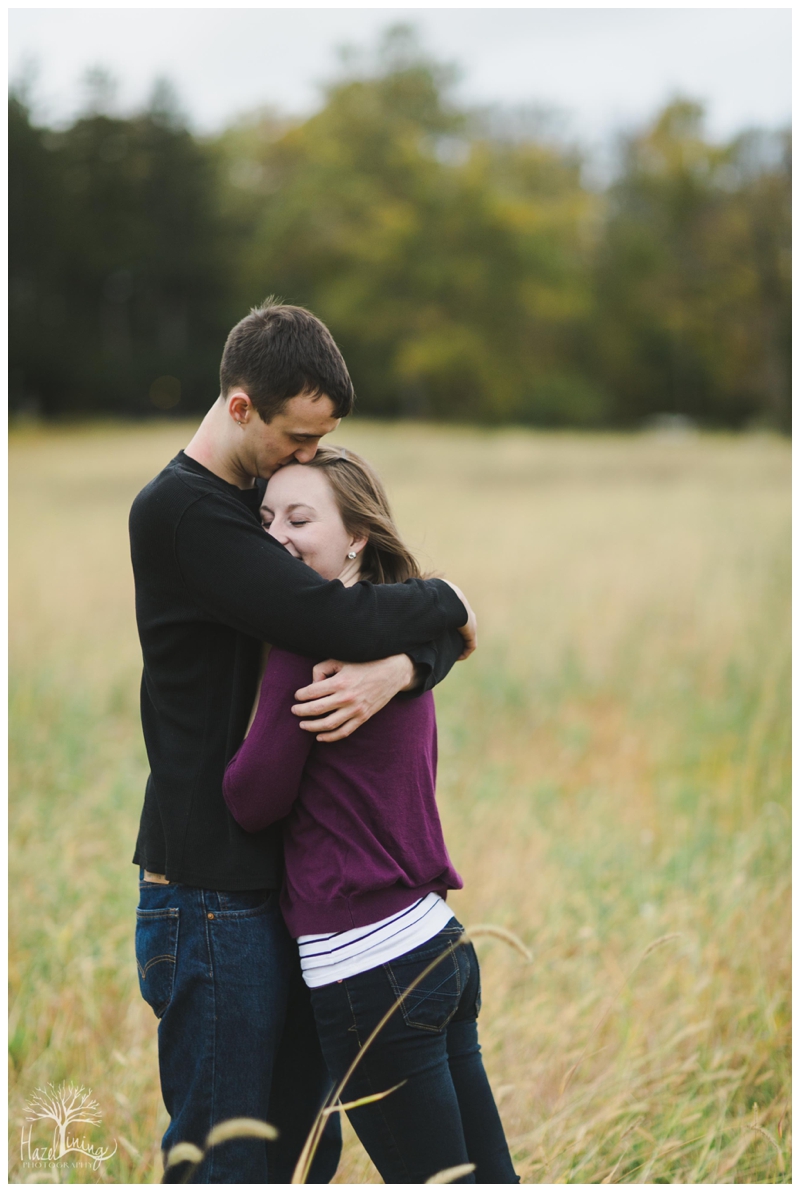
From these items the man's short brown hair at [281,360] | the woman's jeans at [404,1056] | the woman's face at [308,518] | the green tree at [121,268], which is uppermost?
the green tree at [121,268]

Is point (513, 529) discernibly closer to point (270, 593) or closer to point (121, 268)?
point (270, 593)

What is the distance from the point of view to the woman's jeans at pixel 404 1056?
5.37 ft

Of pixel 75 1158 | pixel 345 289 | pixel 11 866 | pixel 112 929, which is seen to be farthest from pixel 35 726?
pixel 345 289

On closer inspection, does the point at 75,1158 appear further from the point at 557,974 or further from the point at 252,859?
the point at 557,974

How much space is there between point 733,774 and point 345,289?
1176 inches

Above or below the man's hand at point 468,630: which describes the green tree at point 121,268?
above

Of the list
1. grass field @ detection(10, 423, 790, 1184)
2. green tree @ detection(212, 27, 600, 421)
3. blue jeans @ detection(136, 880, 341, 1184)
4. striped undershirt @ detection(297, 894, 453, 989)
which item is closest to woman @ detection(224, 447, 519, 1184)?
striped undershirt @ detection(297, 894, 453, 989)

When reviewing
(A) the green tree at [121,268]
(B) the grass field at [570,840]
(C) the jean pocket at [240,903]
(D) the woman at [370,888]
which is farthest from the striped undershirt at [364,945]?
(A) the green tree at [121,268]

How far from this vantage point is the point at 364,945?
1672mm

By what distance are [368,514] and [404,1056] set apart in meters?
0.94

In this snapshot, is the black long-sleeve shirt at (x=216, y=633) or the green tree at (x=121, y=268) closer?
the black long-sleeve shirt at (x=216, y=633)

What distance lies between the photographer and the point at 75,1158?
8.16ft

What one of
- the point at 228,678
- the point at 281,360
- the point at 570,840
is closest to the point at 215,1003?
the point at 228,678

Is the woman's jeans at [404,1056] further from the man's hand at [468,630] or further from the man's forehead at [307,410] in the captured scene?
the man's forehead at [307,410]
